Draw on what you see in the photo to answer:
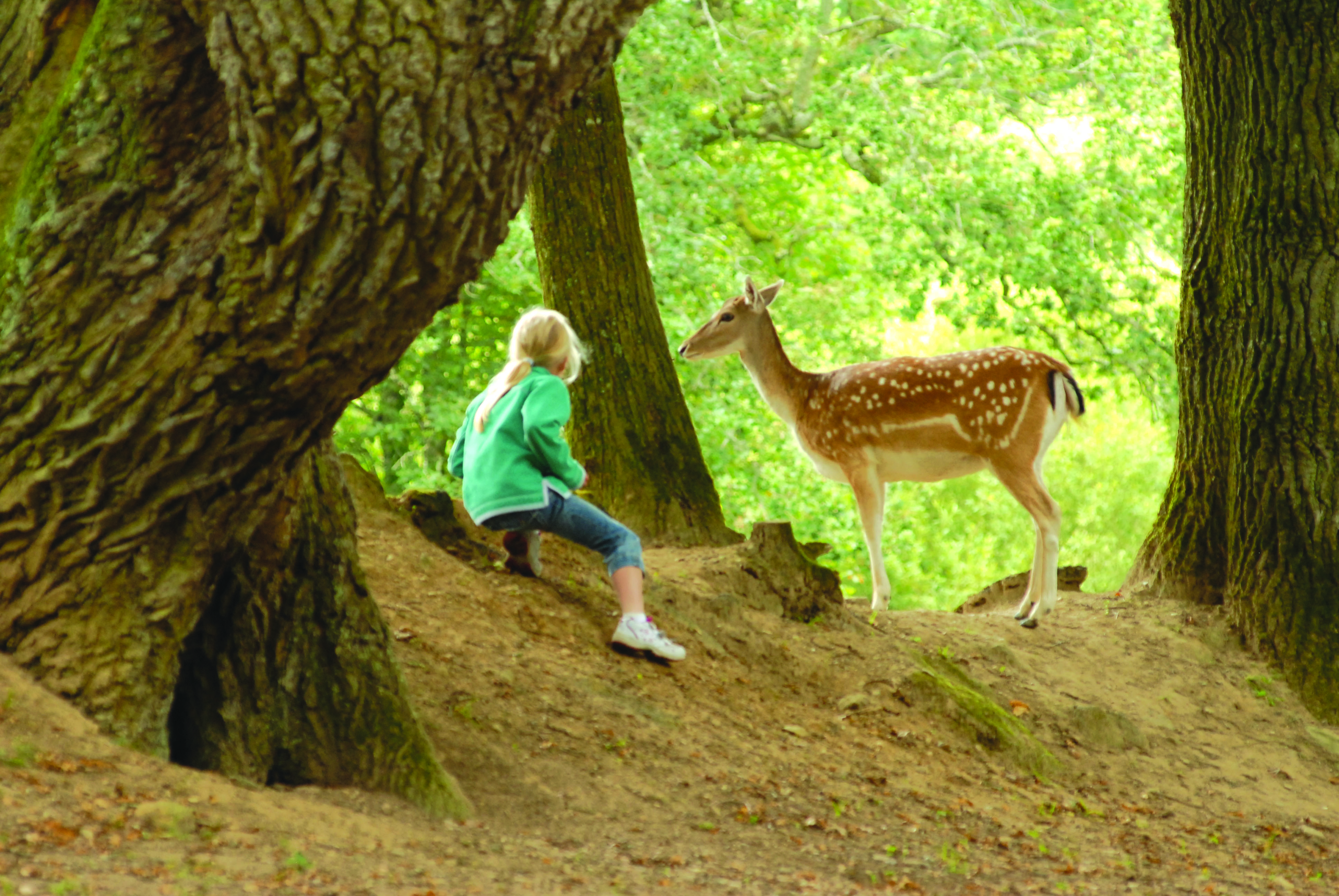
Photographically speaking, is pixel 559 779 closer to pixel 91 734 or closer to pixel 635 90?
pixel 91 734

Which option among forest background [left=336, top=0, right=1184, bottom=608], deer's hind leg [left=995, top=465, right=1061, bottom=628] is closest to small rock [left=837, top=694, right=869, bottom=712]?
deer's hind leg [left=995, top=465, right=1061, bottom=628]

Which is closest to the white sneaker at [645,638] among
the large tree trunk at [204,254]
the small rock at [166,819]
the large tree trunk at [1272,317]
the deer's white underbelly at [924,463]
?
the large tree trunk at [204,254]

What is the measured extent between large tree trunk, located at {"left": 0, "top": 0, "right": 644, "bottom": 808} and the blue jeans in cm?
191

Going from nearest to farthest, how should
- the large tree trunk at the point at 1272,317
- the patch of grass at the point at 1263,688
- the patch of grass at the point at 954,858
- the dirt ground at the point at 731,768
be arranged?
the dirt ground at the point at 731,768, the patch of grass at the point at 954,858, the patch of grass at the point at 1263,688, the large tree trunk at the point at 1272,317

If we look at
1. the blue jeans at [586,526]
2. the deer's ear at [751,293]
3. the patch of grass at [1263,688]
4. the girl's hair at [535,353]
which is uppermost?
the deer's ear at [751,293]

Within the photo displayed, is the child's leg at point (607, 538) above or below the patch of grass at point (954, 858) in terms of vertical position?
above

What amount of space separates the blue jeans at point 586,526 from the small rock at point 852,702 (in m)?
1.14

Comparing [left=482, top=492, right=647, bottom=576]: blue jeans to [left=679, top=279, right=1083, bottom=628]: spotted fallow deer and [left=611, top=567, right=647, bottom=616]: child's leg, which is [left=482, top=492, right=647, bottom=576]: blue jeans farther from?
[left=679, top=279, right=1083, bottom=628]: spotted fallow deer

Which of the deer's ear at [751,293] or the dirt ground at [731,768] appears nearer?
the dirt ground at [731,768]

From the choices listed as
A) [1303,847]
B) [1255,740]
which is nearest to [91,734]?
[1303,847]

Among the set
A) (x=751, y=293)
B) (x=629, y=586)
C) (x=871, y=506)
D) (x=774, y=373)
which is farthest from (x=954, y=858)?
(x=751, y=293)

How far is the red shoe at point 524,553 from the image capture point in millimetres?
6031

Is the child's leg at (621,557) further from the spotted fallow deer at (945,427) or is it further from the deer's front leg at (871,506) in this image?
the deer's front leg at (871,506)

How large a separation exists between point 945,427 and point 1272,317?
1949 millimetres
